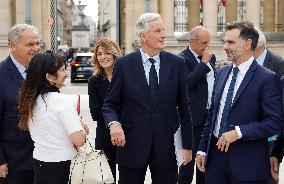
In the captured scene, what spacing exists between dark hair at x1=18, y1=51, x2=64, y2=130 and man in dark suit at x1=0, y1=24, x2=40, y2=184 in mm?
529

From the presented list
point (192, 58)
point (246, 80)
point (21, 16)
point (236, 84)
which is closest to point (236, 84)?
point (236, 84)

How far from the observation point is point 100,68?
6.12 metres

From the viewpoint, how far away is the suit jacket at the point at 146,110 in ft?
15.7

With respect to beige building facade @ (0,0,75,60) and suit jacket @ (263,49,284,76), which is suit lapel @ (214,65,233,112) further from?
beige building facade @ (0,0,75,60)

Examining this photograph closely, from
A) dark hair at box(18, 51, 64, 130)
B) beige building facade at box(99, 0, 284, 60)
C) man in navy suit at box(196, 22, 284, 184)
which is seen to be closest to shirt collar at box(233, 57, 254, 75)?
man in navy suit at box(196, 22, 284, 184)

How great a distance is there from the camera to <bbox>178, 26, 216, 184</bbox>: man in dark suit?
6488 mm

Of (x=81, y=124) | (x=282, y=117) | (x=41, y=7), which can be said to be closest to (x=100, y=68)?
(x=81, y=124)

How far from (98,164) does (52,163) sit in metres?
0.37

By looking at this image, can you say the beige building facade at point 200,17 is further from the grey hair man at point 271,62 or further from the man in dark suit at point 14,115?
the man in dark suit at point 14,115

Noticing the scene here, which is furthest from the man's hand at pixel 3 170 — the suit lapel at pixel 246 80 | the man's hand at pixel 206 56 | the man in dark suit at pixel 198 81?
the man's hand at pixel 206 56

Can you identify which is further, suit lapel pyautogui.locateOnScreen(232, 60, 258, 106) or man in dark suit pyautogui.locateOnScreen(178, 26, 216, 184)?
man in dark suit pyautogui.locateOnScreen(178, 26, 216, 184)

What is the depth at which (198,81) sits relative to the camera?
661cm

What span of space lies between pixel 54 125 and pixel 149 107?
2.97 ft

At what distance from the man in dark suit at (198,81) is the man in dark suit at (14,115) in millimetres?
2189
